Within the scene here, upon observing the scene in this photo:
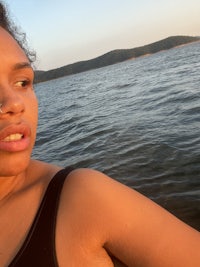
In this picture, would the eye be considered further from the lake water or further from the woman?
the lake water

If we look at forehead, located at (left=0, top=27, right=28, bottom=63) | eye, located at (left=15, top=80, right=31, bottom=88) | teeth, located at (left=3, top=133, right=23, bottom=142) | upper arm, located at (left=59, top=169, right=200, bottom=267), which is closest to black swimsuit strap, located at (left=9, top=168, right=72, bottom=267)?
upper arm, located at (left=59, top=169, right=200, bottom=267)

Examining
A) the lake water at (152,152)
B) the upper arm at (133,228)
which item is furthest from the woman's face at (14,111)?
the lake water at (152,152)

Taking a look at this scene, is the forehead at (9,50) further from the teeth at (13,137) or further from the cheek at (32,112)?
the teeth at (13,137)

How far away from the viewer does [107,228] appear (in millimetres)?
1583

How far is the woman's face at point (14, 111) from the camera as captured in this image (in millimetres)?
1760

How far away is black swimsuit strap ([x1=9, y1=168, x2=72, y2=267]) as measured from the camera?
1520 mm

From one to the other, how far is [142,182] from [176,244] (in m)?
5.45

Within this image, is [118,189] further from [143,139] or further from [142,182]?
[143,139]

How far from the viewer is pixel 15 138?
70.1 inches

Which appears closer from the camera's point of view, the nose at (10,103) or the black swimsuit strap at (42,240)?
the black swimsuit strap at (42,240)

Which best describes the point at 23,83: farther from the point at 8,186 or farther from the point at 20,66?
the point at 8,186

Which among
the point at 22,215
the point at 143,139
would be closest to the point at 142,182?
the point at 143,139

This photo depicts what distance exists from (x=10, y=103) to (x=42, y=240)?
779 mm

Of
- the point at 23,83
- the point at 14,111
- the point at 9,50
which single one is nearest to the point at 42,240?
the point at 14,111
